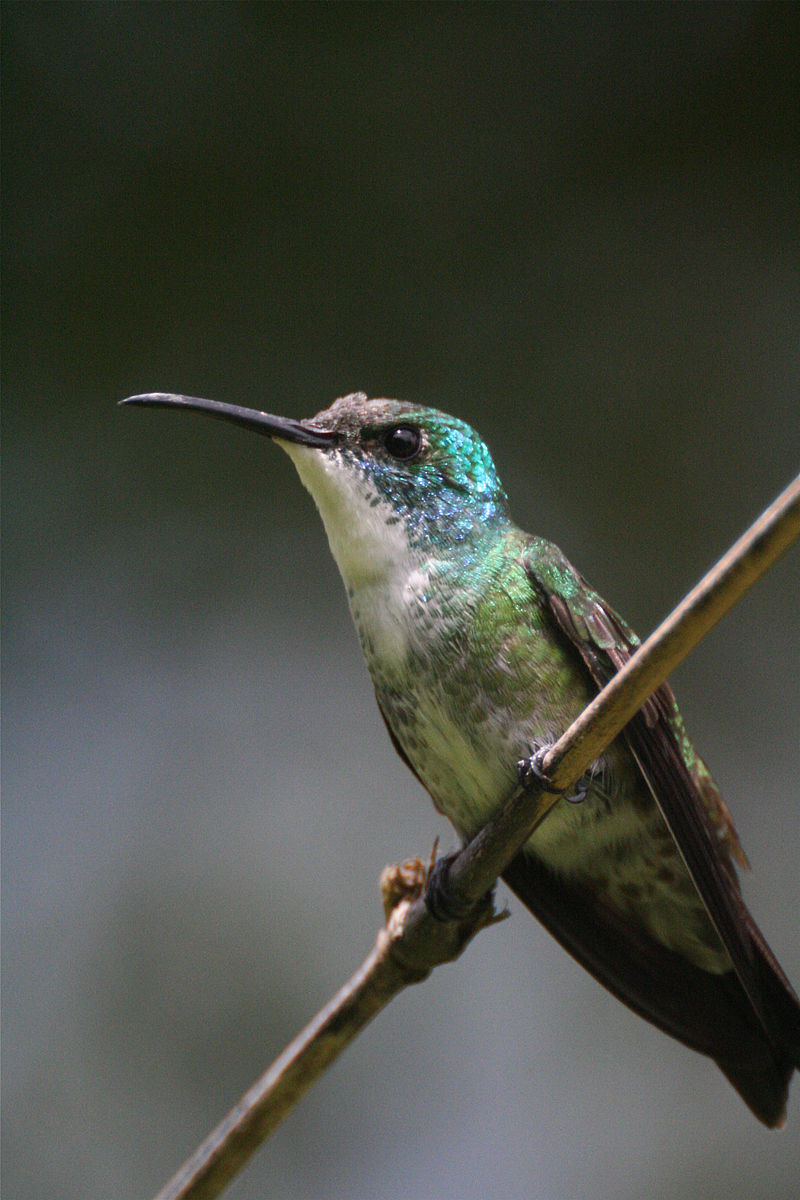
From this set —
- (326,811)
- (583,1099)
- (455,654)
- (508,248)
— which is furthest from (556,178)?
(583,1099)

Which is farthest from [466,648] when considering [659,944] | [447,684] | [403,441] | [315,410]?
[315,410]

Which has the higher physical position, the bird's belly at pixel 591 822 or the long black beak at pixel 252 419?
the long black beak at pixel 252 419

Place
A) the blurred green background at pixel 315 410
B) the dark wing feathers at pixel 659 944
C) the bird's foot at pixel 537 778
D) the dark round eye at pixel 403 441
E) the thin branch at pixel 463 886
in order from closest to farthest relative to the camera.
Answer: the thin branch at pixel 463 886 < the bird's foot at pixel 537 778 < the dark wing feathers at pixel 659 944 < the dark round eye at pixel 403 441 < the blurred green background at pixel 315 410

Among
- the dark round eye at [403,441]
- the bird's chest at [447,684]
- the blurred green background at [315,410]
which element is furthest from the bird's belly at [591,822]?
the blurred green background at [315,410]

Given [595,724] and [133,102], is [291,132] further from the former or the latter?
[595,724]

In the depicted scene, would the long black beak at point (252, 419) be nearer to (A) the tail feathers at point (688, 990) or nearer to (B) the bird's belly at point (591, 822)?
(B) the bird's belly at point (591, 822)

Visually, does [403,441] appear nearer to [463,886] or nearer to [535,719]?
[535,719]

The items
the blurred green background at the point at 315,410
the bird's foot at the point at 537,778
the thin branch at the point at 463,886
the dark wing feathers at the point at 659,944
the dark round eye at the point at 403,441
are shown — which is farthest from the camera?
the blurred green background at the point at 315,410
